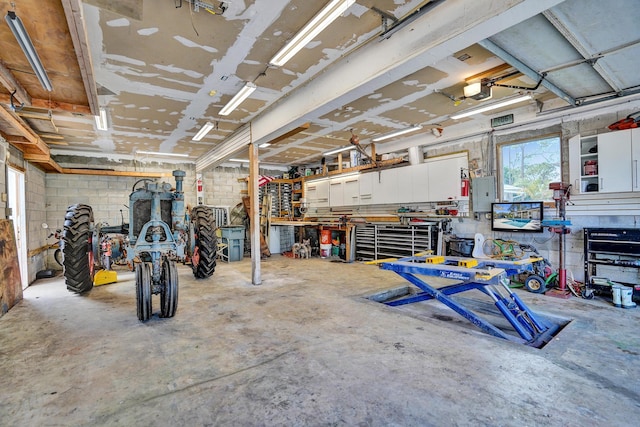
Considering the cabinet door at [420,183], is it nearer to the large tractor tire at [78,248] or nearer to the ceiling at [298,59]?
the ceiling at [298,59]

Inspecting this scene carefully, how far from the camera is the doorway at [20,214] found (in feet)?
17.7

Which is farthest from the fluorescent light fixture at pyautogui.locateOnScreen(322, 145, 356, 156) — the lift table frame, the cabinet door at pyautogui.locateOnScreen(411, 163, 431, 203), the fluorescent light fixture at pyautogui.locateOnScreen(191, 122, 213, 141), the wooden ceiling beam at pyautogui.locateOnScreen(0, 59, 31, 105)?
the wooden ceiling beam at pyautogui.locateOnScreen(0, 59, 31, 105)

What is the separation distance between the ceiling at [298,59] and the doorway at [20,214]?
20.0 inches

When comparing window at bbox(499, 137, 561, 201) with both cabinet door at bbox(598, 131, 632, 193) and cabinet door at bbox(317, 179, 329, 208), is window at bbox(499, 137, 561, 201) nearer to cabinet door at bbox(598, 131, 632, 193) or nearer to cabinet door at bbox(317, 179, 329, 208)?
cabinet door at bbox(598, 131, 632, 193)

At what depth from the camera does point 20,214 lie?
5555 mm

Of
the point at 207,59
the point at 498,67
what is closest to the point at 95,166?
the point at 207,59

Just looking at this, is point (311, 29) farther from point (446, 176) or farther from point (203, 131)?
point (446, 176)

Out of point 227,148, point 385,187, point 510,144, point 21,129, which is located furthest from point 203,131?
point 510,144

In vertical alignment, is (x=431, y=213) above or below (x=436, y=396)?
above

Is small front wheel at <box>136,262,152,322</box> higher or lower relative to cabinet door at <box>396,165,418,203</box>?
lower

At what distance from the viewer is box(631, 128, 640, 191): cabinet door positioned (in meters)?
4.28

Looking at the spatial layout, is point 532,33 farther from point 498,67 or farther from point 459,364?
point 459,364

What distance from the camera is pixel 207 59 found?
3.56 m

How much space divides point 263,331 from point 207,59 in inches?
125
